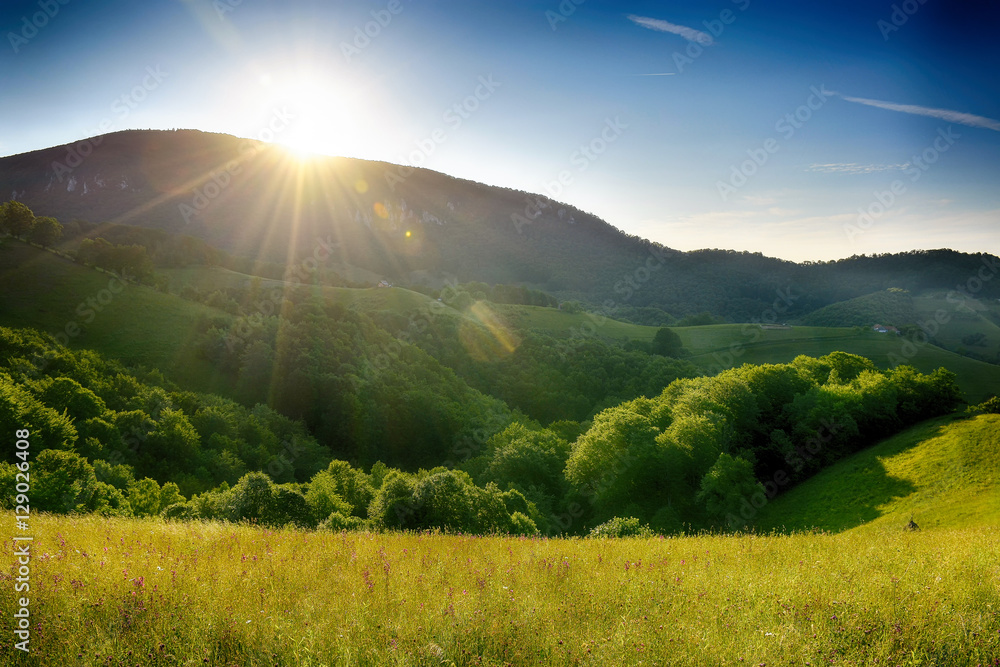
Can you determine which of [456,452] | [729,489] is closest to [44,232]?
[456,452]

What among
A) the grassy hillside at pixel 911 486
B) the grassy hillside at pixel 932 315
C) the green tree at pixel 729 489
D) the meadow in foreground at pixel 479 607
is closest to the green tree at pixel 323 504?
the meadow in foreground at pixel 479 607

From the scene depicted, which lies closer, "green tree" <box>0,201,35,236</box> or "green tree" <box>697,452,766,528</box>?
"green tree" <box>697,452,766,528</box>

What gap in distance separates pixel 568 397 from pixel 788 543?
69431 millimetres

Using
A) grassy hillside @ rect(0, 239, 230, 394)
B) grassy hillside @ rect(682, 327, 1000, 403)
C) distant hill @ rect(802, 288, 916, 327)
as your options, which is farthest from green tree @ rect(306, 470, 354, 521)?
distant hill @ rect(802, 288, 916, 327)

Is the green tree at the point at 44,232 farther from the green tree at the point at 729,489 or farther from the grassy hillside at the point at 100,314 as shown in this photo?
the green tree at the point at 729,489

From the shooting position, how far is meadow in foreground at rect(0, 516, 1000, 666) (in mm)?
4797

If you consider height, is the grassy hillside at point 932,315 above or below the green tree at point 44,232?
below

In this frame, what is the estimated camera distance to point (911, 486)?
95.1 ft

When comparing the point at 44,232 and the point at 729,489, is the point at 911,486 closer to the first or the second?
the point at 729,489

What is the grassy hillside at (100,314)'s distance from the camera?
48719 millimetres

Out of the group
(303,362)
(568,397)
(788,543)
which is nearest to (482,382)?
(568,397)

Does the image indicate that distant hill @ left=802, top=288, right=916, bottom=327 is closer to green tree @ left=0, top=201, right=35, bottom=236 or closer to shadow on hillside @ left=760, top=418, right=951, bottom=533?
shadow on hillside @ left=760, top=418, right=951, bottom=533

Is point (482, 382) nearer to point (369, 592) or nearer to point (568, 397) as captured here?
point (568, 397)

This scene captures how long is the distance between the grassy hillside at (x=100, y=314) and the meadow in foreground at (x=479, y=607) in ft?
169
